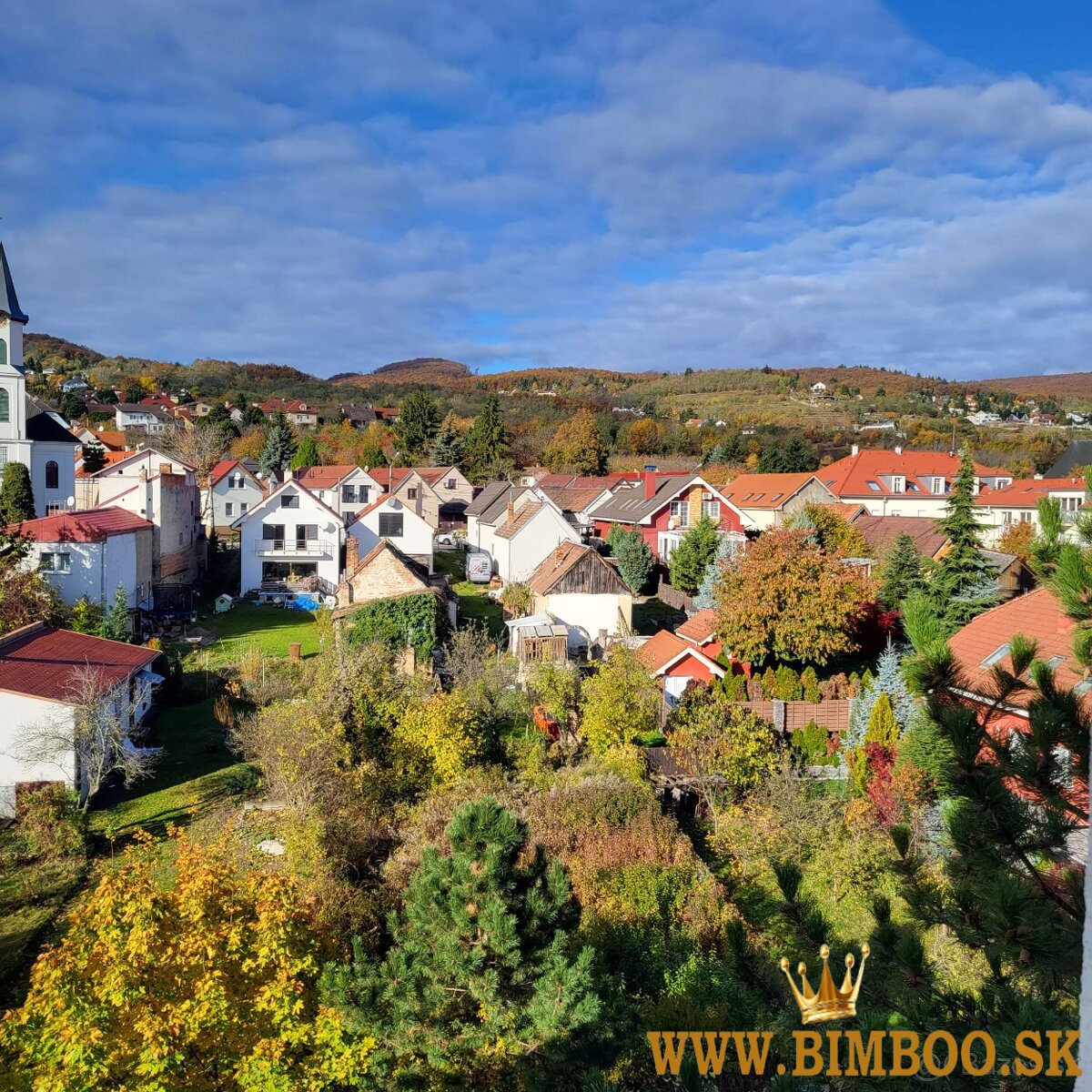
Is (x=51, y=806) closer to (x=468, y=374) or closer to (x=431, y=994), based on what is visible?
(x=431, y=994)

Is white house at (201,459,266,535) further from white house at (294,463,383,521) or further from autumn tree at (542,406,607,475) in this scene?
autumn tree at (542,406,607,475)

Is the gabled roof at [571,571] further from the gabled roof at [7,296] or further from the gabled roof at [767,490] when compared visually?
the gabled roof at [7,296]

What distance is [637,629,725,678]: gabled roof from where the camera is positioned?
77.7 ft

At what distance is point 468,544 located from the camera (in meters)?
51.5

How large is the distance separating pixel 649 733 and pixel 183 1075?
1347 centimetres

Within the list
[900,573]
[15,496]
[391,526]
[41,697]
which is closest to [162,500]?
[15,496]

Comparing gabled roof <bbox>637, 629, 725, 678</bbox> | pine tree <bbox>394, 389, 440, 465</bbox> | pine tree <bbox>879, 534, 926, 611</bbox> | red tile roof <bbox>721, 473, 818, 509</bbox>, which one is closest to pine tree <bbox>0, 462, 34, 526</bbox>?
gabled roof <bbox>637, 629, 725, 678</bbox>

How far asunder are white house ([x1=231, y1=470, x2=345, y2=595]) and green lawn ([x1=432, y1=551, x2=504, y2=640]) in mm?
6087

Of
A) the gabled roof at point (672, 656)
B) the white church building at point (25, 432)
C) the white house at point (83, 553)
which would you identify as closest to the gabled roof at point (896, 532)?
the gabled roof at point (672, 656)

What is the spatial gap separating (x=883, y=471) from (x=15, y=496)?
5309 cm

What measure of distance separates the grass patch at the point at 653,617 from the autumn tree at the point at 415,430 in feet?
148

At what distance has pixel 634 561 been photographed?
3853cm

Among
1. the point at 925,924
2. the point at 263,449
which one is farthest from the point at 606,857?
the point at 263,449

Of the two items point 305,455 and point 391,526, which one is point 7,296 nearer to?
point 391,526
